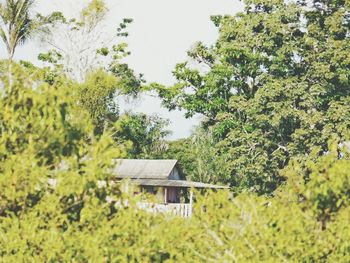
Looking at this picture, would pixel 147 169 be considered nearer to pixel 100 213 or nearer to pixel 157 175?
pixel 157 175

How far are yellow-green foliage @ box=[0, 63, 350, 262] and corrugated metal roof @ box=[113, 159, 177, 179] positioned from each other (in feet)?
121

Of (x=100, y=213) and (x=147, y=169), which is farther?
(x=147, y=169)

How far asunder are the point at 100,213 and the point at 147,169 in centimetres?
3818

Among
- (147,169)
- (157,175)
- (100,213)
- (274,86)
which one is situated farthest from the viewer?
(147,169)

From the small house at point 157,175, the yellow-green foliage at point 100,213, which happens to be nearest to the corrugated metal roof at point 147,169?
the small house at point 157,175

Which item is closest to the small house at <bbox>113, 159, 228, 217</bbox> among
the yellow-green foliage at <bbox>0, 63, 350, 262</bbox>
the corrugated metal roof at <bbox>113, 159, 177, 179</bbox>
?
the corrugated metal roof at <bbox>113, 159, 177, 179</bbox>

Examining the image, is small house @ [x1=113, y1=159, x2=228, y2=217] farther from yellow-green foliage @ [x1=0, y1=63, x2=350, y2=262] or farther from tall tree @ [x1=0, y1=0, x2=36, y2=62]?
yellow-green foliage @ [x1=0, y1=63, x2=350, y2=262]

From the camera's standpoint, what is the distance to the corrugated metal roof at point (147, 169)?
4466 cm

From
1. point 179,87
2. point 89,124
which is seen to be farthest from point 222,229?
point 179,87

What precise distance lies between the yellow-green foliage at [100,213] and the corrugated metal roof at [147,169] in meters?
36.7

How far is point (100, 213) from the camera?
285 inches

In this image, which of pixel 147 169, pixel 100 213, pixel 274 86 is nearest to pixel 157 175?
pixel 147 169

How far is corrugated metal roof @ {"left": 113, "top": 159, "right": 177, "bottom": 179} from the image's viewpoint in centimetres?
4466

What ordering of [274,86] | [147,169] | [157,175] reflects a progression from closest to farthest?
1. [274,86]
2. [157,175]
3. [147,169]
